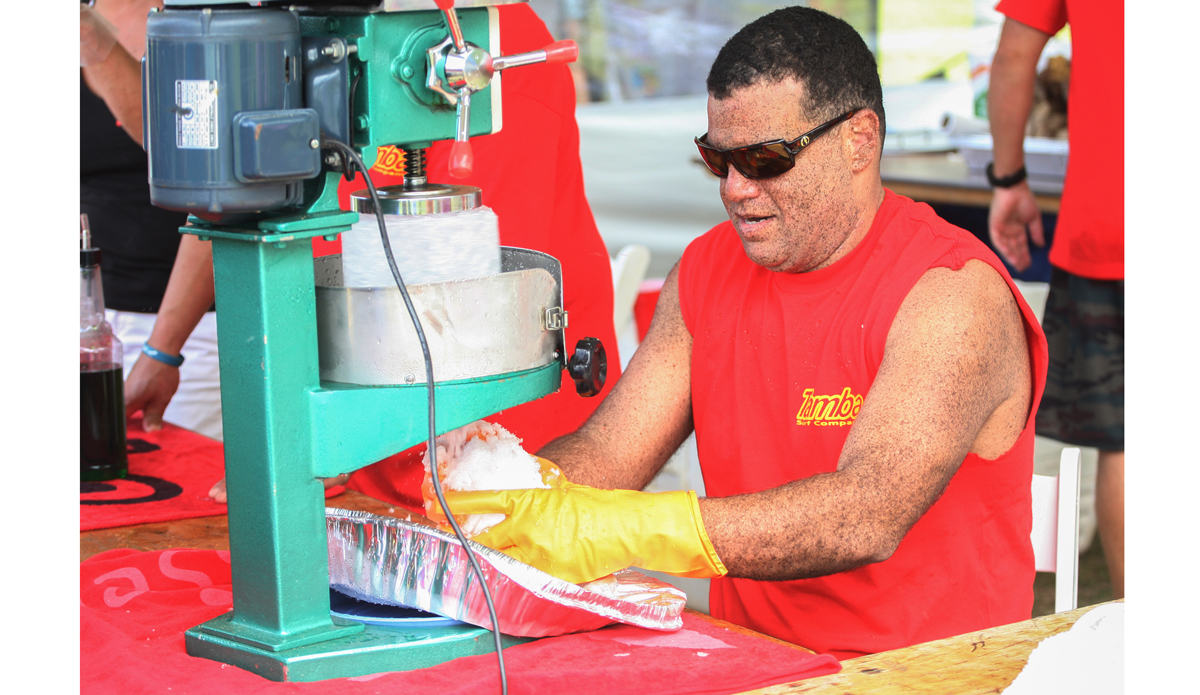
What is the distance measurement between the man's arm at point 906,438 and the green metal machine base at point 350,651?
323 millimetres

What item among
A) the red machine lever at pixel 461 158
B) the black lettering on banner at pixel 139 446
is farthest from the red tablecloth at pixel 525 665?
the black lettering on banner at pixel 139 446

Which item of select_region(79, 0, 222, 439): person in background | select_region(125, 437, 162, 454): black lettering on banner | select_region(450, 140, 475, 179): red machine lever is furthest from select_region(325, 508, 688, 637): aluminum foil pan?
select_region(79, 0, 222, 439): person in background

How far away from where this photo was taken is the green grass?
3568 millimetres

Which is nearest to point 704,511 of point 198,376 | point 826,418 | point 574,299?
point 826,418

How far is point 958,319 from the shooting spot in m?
1.58

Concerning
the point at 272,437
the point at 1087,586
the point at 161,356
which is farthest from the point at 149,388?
the point at 1087,586

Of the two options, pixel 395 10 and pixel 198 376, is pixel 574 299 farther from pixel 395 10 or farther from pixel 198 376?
pixel 198 376

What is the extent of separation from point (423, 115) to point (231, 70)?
0.21m

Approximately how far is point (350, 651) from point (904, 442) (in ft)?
2.35

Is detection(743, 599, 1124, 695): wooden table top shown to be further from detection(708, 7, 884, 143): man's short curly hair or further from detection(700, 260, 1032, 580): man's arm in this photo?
detection(708, 7, 884, 143): man's short curly hair

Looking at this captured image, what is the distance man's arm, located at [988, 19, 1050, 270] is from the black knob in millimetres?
2408

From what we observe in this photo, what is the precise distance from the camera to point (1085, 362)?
3180 mm

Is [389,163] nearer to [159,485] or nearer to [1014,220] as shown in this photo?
[159,485]

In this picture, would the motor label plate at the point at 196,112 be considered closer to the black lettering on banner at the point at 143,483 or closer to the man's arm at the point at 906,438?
the man's arm at the point at 906,438
